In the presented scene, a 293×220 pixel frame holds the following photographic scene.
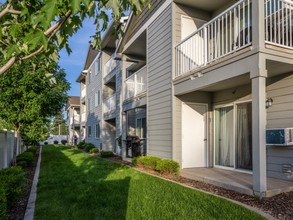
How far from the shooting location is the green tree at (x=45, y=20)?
6.57 feet

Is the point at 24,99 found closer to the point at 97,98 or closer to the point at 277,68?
the point at 277,68

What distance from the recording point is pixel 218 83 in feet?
25.3

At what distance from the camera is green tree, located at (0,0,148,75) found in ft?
6.57

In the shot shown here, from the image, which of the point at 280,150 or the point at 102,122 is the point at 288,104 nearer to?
the point at 280,150

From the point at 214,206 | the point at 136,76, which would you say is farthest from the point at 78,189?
the point at 136,76

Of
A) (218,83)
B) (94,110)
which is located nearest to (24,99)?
(218,83)

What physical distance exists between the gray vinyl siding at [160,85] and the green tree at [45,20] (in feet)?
23.7

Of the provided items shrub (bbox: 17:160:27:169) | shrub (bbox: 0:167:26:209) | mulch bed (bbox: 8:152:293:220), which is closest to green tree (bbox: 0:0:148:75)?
shrub (bbox: 0:167:26:209)

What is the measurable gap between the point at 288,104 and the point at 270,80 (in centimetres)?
96

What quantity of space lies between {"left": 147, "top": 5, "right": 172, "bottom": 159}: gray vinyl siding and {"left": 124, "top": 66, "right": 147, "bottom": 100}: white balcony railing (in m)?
0.97

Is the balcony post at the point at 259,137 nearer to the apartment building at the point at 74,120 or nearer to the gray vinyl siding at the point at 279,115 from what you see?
the gray vinyl siding at the point at 279,115

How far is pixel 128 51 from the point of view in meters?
14.7

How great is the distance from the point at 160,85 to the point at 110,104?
10186mm

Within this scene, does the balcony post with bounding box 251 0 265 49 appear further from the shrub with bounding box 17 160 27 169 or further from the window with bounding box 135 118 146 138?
the shrub with bounding box 17 160 27 169
